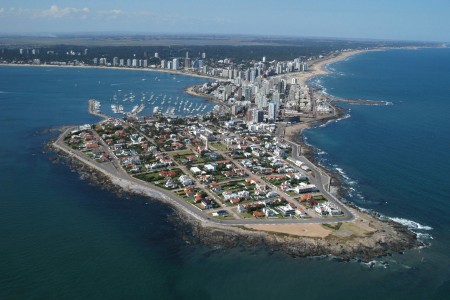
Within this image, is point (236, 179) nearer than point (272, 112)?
Yes

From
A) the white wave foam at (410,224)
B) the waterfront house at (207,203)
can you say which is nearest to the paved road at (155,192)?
the waterfront house at (207,203)

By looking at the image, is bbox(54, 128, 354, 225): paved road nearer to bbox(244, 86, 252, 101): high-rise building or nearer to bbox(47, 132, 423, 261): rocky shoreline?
bbox(47, 132, 423, 261): rocky shoreline

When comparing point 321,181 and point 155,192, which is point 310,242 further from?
point 155,192

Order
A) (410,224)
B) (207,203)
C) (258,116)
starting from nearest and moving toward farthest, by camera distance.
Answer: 1. (410,224)
2. (207,203)
3. (258,116)

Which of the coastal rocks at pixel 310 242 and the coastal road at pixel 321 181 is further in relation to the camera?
the coastal road at pixel 321 181

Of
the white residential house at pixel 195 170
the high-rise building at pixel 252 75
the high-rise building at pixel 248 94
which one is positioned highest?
the high-rise building at pixel 252 75

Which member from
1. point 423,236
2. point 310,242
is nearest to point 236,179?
point 310,242

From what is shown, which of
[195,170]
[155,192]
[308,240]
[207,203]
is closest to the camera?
[308,240]

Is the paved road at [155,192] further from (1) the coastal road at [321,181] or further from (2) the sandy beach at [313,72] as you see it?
(2) the sandy beach at [313,72]
